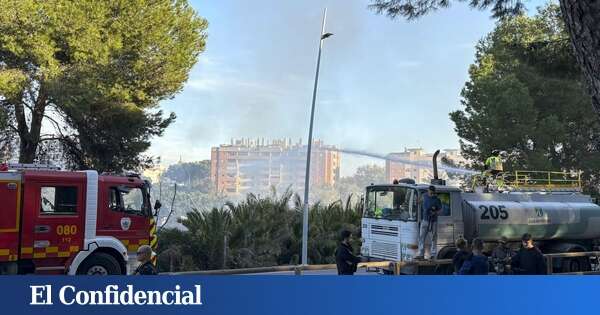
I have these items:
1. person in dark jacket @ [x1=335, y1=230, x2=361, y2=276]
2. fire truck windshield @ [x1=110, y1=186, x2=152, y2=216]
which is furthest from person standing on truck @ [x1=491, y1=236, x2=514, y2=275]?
fire truck windshield @ [x1=110, y1=186, x2=152, y2=216]

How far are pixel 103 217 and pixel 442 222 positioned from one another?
754 cm

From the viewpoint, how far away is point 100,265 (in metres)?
11.4

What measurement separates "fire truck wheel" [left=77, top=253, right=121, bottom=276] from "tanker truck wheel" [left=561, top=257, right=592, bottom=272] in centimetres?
1080

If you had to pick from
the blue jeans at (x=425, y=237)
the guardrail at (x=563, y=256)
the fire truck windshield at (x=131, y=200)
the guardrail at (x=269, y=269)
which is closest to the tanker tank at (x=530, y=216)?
the guardrail at (x=563, y=256)

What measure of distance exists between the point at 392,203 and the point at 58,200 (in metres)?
7.30

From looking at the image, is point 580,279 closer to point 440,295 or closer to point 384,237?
point 440,295

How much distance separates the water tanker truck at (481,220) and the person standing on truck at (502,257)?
83cm

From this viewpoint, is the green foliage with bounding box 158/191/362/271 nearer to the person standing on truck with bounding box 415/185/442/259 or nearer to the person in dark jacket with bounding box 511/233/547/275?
the person standing on truck with bounding box 415/185/442/259

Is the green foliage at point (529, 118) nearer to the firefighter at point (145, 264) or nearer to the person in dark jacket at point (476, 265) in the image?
the person in dark jacket at point (476, 265)

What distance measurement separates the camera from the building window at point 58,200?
11047mm

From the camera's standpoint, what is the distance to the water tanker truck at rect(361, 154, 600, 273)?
13.2m

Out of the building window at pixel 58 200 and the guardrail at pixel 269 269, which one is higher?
the building window at pixel 58 200

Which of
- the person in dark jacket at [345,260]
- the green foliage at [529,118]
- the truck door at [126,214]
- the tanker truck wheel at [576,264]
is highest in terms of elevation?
the green foliage at [529,118]

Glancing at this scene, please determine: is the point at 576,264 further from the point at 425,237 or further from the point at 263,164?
the point at 263,164
